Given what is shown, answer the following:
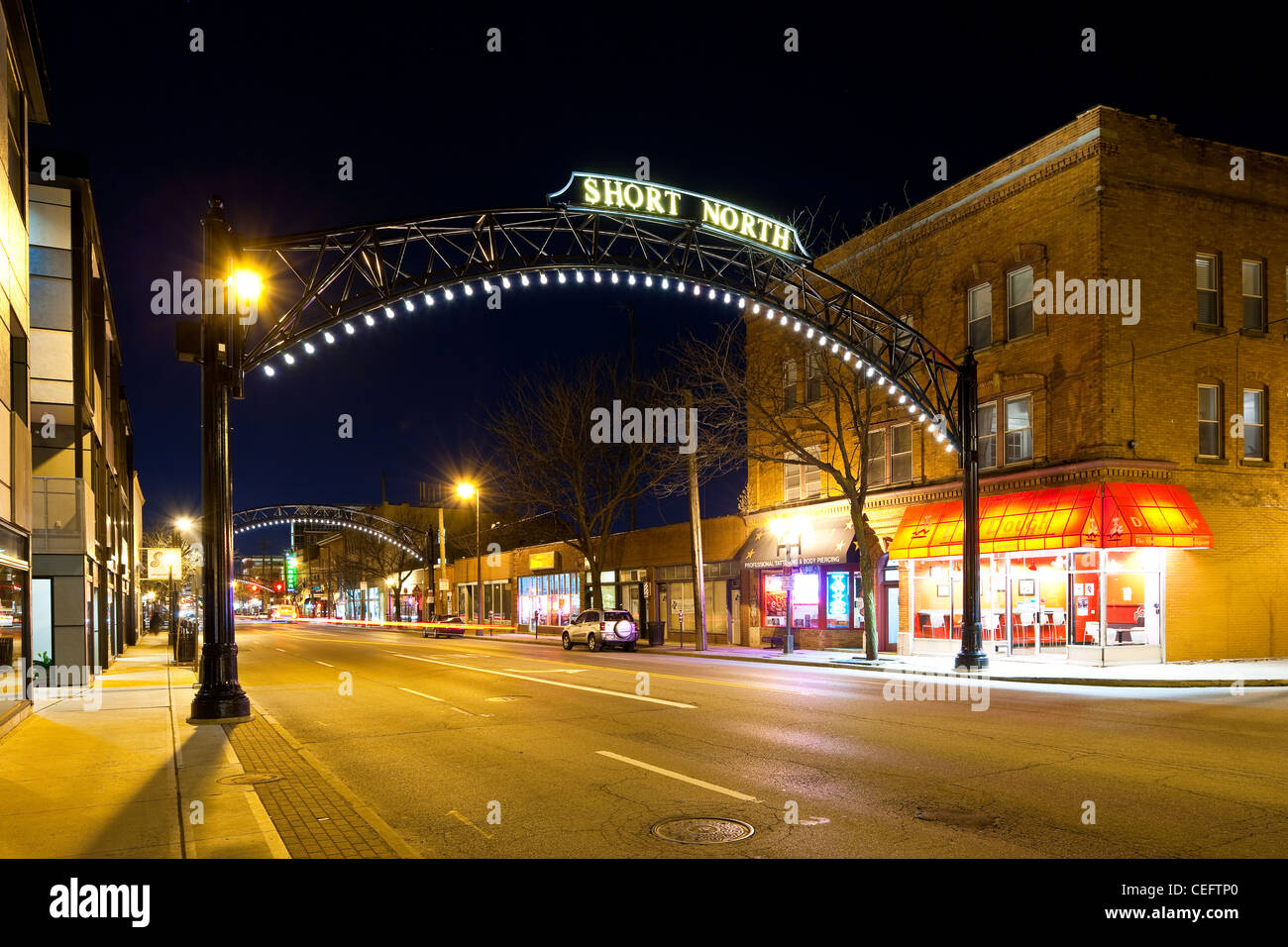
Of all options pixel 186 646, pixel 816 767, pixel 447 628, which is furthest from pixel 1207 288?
pixel 447 628

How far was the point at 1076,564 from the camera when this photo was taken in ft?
77.8

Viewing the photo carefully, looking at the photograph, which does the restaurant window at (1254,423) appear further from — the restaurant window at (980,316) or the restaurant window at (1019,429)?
the restaurant window at (980,316)

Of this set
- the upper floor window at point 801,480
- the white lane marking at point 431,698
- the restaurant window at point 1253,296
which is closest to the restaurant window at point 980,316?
the restaurant window at point 1253,296

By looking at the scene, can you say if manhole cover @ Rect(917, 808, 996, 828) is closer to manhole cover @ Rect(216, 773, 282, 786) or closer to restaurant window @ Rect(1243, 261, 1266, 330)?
manhole cover @ Rect(216, 773, 282, 786)

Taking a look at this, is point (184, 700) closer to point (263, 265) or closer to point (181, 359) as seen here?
point (181, 359)

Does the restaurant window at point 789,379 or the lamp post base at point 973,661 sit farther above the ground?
the restaurant window at point 789,379

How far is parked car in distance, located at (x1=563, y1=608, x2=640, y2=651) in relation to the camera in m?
35.8

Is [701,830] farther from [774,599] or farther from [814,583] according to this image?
[774,599]

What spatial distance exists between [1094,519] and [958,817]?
16245 mm

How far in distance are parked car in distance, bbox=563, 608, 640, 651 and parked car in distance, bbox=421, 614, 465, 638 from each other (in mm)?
20569

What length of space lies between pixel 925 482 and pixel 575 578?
25796mm

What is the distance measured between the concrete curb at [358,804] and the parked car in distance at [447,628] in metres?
43.8

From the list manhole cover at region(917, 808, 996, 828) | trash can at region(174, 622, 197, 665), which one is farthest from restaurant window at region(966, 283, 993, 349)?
trash can at region(174, 622, 197, 665)

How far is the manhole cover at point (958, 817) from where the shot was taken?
25.2ft
